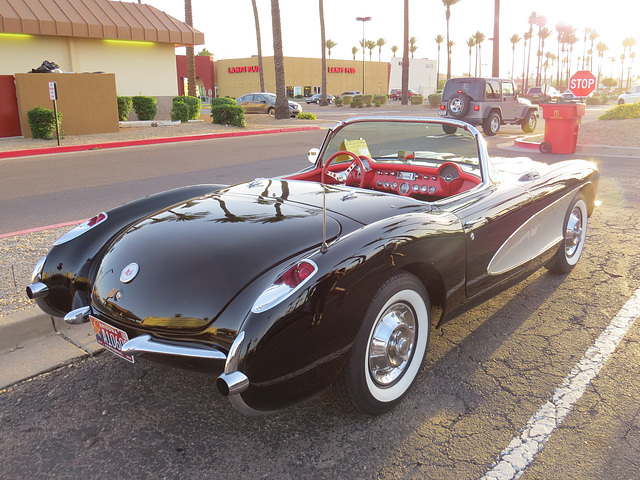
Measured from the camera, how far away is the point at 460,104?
18875 millimetres

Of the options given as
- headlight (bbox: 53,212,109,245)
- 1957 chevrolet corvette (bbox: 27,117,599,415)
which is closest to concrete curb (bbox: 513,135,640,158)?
1957 chevrolet corvette (bbox: 27,117,599,415)

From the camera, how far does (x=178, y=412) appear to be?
9.20ft

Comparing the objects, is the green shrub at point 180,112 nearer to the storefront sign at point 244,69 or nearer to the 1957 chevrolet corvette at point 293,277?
the 1957 chevrolet corvette at point 293,277

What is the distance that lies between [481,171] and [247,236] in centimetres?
181

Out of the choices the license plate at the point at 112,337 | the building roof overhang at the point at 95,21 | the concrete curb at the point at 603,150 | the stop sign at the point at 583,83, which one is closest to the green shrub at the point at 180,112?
the building roof overhang at the point at 95,21

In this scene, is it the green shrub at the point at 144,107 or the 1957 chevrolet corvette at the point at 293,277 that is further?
the green shrub at the point at 144,107

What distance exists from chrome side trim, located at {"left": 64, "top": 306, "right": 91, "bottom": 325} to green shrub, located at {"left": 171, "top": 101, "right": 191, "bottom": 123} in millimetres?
20637

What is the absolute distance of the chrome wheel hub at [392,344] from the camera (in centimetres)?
265

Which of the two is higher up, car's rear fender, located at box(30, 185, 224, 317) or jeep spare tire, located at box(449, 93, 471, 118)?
jeep spare tire, located at box(449, 93, 471, 118)

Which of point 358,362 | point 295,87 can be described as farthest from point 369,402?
point 295,87

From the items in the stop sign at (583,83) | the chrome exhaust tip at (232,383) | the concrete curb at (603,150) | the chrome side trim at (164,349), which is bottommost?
the concrete curb at (603,150)

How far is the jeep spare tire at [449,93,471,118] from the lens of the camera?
18.8 m

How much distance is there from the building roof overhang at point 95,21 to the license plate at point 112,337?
19.7 m

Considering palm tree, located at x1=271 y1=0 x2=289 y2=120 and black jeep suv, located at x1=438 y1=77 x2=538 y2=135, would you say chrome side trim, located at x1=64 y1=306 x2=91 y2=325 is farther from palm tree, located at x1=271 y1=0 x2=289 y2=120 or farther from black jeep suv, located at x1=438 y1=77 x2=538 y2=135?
palm tree, located at x1=271 y1=0 x2=289 y2=120
